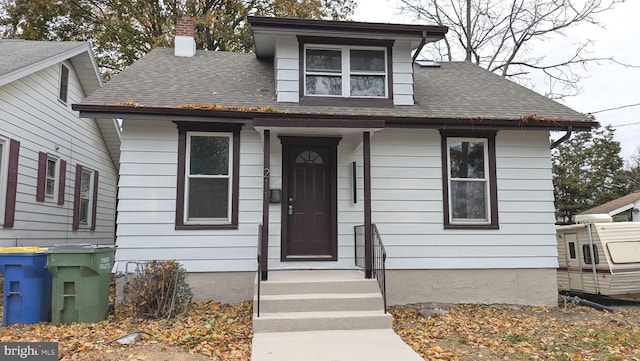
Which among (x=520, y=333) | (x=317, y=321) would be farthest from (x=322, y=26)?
(x=520, y=333)

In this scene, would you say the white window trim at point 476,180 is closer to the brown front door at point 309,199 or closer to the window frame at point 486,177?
the window frame at point 486,177

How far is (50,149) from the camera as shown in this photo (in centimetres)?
1018

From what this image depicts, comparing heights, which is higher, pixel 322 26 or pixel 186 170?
pixel 322 26

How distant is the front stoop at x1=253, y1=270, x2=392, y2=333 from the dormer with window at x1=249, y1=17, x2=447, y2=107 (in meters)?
3.31

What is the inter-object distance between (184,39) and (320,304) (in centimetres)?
735

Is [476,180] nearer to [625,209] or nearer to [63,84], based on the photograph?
[63,84]

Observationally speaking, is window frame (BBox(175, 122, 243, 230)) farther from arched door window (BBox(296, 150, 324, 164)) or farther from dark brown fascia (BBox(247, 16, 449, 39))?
dark brown fascia (BBox(247, 16, 449, 39))

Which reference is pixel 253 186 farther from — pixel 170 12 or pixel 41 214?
pixel 170 12

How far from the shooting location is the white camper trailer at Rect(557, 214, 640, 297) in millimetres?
7973

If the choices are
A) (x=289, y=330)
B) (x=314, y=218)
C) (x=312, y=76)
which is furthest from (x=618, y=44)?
(x=289, y=330)

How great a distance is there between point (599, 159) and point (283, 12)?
71.8 feet

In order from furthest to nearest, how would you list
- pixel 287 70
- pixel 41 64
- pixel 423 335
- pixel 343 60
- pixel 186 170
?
pixel 41 64
pixel 343 60
pixel 287 70
pixel 186 170
pixel 423 335

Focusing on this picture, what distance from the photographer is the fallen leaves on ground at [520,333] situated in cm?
489

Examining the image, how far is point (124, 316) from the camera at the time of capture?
20.4 feet
